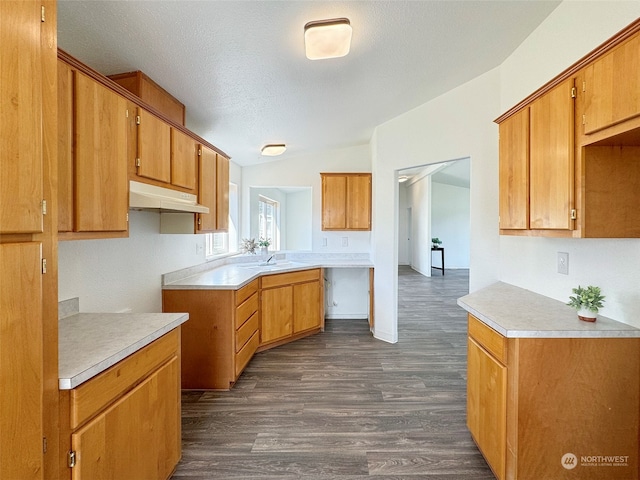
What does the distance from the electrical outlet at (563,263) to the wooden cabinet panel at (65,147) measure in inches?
105

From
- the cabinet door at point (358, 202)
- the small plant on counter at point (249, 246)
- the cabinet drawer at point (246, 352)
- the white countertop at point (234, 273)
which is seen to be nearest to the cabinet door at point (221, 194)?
the white countertop at point (234, 273)

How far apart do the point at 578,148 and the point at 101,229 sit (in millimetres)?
2306

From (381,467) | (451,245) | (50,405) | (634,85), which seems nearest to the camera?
(50,405)

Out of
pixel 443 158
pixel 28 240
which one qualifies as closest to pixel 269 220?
pixel 443 158

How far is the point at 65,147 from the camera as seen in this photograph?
1.22 meters

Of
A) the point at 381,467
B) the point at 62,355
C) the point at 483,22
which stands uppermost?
→ the point at 483,22

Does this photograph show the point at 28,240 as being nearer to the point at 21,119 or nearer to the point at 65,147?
the point at 21,119

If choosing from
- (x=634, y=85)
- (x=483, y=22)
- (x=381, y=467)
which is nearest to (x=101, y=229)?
(x=381, y=467)

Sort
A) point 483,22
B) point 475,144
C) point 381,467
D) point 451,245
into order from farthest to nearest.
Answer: point 451,245
point 475,144
point 483,22
point 381,467

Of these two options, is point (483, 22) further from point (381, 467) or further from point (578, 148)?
point (381, 467)

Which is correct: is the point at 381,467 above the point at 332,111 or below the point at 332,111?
below

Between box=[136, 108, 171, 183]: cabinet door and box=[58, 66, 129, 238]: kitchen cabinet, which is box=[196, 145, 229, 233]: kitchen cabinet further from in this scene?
box=[58, 66, 129, 238]: kitchen cabinet

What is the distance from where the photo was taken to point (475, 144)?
2801 mm

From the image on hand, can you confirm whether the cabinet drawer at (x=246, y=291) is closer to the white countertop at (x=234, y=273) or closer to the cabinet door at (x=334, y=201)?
the white countertop at (x=234, y=273)
